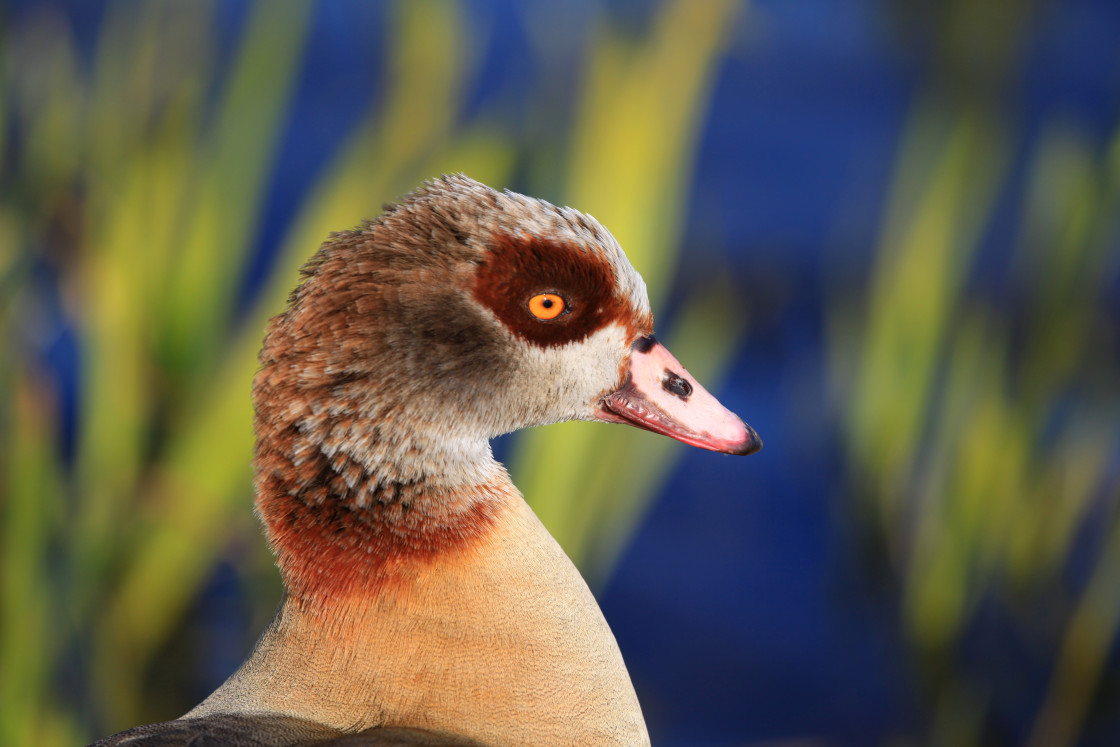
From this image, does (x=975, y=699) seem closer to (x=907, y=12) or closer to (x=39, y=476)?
(x=39, y=476)

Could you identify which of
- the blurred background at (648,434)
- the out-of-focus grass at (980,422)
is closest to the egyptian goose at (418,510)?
the blurred background at (648,434)

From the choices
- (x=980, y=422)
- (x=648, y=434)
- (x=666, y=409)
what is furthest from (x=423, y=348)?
(x=980, y=422)

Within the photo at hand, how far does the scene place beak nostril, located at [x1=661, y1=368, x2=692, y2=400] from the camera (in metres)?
1.69

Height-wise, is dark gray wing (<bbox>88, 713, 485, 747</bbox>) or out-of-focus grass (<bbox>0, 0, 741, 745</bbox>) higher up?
out-of-focus grass (<bbox>0, 0, 741, 745</bbox>)

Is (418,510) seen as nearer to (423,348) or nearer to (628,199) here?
(423,348)

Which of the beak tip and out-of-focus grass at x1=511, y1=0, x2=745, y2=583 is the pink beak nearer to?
the beak tip

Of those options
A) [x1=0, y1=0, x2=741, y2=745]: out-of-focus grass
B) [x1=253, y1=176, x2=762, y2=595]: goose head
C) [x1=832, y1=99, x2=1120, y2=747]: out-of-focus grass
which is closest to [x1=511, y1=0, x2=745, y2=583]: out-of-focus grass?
[x1=0, y1=0, x2=741, y2=745]: out-of-focus grass

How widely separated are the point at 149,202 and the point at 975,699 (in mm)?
2491

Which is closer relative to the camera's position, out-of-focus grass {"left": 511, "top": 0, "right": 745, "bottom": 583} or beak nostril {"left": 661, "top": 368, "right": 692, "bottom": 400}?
beak nostril {"left": 661, "top": 368, "right": 692, "bottom": 400}

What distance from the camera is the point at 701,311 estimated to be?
3033 millimetres

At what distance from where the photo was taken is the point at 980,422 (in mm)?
3016

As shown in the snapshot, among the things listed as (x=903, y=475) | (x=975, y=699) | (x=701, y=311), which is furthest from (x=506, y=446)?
(x=975, y=699)

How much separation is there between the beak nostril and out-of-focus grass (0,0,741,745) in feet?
2.98

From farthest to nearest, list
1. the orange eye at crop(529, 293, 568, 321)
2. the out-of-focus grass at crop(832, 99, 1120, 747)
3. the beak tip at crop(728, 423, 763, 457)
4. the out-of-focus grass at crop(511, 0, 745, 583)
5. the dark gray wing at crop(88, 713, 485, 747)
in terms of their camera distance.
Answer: the out-of-focus grass at crop(832, 99, 1120, 747), the out-of-focus grass at crop(511, 0, 745, 583), the beak tip at crop(728, 423, 763, 457), the orange eye at crop(529, 293, 568, 321), the dark gray wing at crop(88, 713, 485, 747)
